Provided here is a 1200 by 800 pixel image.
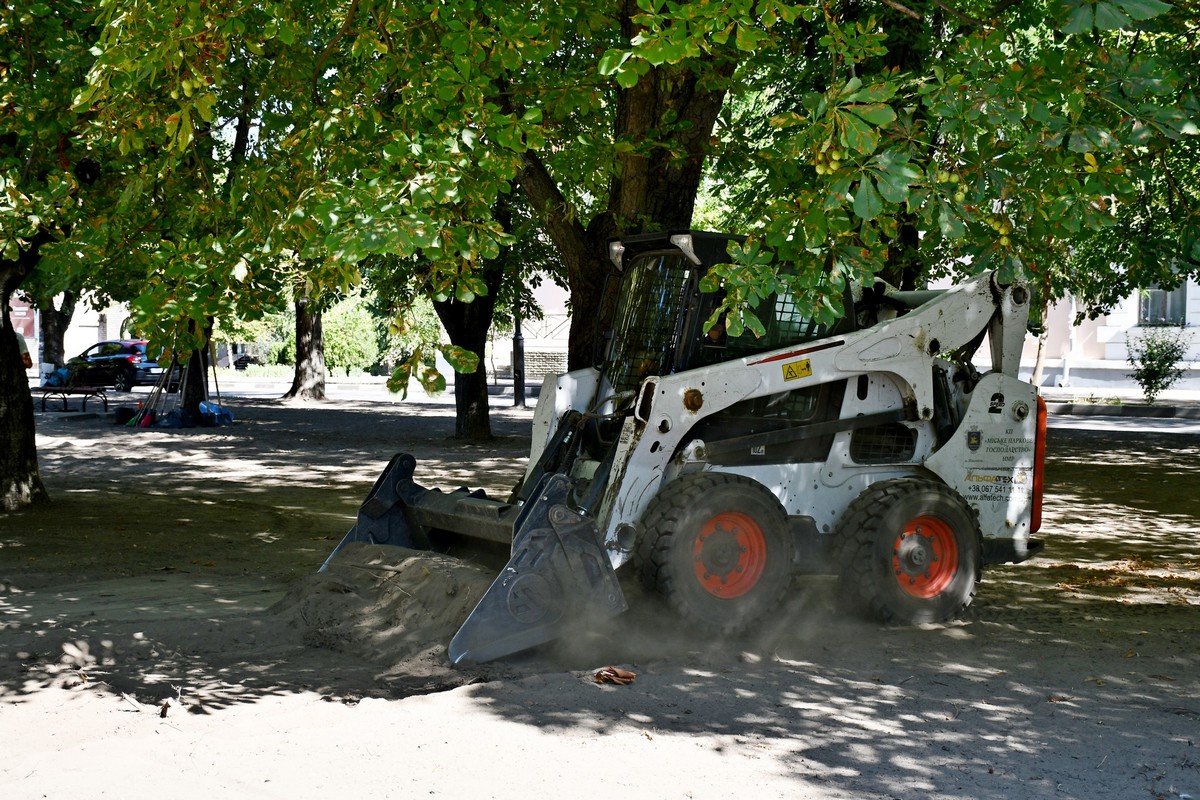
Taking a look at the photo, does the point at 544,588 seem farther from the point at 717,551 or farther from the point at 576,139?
the point at 576,139

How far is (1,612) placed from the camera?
309 inches

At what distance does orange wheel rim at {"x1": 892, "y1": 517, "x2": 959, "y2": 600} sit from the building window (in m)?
32.6

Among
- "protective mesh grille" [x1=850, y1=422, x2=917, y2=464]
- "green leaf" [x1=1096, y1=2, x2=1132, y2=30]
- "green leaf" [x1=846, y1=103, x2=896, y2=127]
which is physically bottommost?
"protective mesh grille" [x1=850, y1=422, x2=917, y2=464]

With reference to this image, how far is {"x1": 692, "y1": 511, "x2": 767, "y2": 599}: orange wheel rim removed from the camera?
7.11 metres

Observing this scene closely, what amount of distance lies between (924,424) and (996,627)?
129 centimetres

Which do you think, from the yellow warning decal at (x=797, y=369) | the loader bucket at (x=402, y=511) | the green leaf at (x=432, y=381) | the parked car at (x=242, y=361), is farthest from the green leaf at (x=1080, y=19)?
the parked car at (x=242, y=361)

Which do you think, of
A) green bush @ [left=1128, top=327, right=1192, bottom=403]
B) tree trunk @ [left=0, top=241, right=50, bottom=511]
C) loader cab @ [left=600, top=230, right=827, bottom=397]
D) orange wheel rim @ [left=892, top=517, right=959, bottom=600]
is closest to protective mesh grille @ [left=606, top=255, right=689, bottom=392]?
loader cab @ [left=600, top=230, right=827, bottom=397]

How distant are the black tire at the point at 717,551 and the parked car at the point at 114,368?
25.4m

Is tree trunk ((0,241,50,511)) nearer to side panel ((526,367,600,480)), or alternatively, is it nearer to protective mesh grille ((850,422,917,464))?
side panel ((526,367,600,480))

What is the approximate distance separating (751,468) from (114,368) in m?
31.4

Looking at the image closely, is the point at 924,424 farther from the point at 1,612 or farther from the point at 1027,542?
the point at 1,612

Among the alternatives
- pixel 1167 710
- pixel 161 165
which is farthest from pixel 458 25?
pixel 1167 710

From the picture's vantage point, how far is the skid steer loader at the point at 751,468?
6930 mm

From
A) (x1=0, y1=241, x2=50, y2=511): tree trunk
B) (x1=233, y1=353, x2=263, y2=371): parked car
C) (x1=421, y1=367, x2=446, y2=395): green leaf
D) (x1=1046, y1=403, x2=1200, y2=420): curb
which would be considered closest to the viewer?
(x1=421, y1=367, x2=446, y2=395): green leaf
